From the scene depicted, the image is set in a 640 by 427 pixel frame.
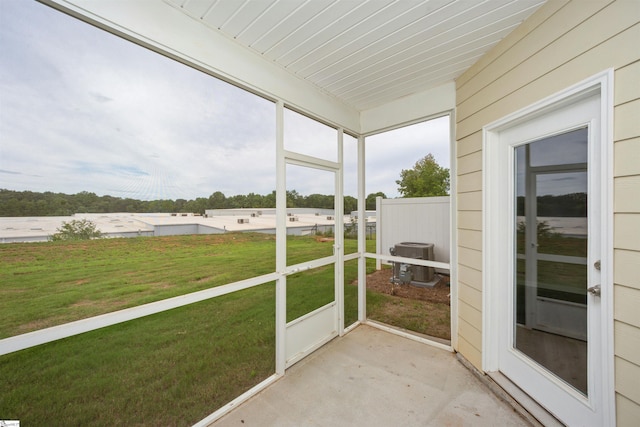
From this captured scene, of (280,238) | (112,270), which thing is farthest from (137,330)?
(280,238)

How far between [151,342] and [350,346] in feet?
5.98

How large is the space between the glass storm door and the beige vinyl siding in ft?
0.58

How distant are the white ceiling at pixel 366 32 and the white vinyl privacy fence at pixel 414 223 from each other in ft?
5.17

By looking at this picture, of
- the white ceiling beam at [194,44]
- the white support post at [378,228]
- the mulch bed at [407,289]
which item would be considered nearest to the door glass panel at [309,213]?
the white ceiling beam at [194,44]

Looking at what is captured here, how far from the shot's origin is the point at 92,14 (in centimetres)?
123

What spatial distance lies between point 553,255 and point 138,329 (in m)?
3.15

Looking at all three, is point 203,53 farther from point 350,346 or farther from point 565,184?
point 350,346

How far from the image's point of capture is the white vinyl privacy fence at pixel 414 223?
3.38m

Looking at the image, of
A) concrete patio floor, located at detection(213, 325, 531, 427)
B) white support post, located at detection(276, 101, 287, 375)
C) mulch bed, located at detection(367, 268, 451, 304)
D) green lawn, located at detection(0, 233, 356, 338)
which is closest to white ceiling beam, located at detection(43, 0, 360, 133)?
white support post, located at detection(276, 101, 287, 375)

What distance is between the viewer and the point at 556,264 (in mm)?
1665

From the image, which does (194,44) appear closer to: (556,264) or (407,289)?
(556,264)

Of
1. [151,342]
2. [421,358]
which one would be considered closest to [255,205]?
[151,342]

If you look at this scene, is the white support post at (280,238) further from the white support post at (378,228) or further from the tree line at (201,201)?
the white support post at (378,228)

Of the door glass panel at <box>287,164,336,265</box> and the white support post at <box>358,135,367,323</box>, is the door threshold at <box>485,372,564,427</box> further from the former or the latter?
the door glass panel at <box>287,164,336,265</box>
